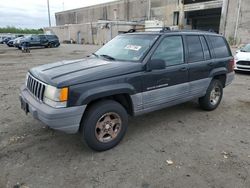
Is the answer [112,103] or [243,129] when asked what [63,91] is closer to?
[112,103]

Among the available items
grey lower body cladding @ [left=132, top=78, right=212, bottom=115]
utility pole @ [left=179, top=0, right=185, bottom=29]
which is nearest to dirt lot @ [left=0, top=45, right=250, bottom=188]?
grey lower body cladding @ [left=132, top=78, right=212, bottom=115]

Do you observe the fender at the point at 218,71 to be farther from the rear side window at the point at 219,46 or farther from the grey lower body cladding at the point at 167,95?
the rear side window at the point at 219,46

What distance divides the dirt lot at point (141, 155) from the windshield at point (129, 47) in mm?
1375

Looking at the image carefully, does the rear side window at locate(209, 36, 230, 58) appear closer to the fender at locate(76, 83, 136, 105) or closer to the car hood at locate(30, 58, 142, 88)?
the car hood at locate(30, 58, 142, 88)

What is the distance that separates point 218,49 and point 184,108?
1.57 m

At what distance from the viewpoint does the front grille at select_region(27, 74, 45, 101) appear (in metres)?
3.13

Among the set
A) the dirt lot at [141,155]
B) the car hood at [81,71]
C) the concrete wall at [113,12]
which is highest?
the concrete wall at [113,12]

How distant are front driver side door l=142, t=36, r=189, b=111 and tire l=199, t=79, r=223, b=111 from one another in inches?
33.1

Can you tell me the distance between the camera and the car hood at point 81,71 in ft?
9.74

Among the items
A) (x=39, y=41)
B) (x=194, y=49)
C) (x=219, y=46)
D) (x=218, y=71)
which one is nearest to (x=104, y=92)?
(x=194, y=49)

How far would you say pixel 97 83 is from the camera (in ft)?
10.1

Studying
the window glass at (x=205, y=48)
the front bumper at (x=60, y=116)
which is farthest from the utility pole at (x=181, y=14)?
the front bumper at (x=60, y=116)

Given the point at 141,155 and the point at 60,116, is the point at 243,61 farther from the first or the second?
the point at 60,116

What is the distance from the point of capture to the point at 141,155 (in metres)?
3.30
